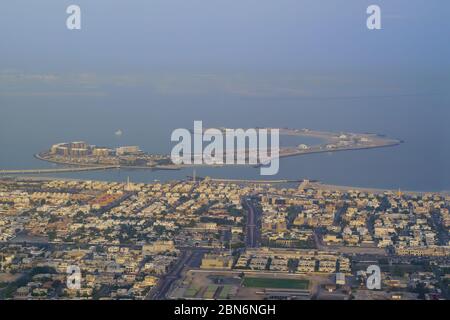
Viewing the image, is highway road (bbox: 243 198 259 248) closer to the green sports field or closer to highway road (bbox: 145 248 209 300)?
highway road (bbox: 145 248 209 300)

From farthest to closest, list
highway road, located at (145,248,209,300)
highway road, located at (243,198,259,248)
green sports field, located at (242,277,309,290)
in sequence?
highway road, located at (243,198,259,248)
green sports field, located at (242,277,309,290)
highway road, located at (145,248,209,300)

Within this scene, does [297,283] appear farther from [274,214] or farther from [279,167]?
[279,167]

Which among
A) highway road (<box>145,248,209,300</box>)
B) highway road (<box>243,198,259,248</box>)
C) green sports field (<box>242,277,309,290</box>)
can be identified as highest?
highway road (<box>243,198,259,248</box>)

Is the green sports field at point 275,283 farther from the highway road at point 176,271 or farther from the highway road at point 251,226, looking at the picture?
the highway road at point 251,226

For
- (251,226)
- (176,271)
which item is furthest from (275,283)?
(251,226)

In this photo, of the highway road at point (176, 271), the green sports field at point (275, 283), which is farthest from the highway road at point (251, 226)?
the green sports field at point (275, 283)

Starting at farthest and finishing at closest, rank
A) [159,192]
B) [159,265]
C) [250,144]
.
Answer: [250,144] → [159,192] → [159,265]

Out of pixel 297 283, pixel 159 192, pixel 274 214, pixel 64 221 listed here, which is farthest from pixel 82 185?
pixel 297 283

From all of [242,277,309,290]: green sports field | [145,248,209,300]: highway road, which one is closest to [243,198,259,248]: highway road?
[145,248,209,300]: highway road

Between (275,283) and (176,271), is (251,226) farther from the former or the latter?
(275,283)
